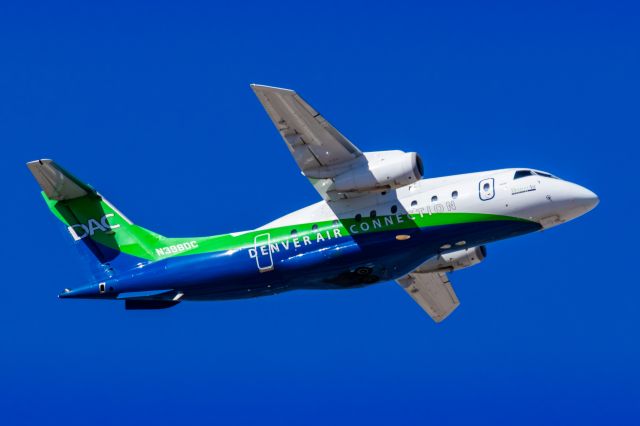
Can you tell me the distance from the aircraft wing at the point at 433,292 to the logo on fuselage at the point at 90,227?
591cm

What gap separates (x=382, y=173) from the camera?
1856 centimetres

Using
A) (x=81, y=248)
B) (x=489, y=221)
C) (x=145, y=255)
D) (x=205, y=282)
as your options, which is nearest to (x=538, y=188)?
(x=489, y=221)

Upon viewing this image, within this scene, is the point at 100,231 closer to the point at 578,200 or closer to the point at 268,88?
the point at 268,88

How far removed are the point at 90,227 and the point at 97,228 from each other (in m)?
0.13

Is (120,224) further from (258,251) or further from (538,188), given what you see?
(538,188)

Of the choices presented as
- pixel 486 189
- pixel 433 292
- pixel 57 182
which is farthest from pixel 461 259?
pixel 57 182

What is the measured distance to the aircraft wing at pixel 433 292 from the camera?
22.1 metres

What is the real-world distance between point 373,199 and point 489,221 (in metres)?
2.07

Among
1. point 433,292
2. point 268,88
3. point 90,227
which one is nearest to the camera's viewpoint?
point 268,88

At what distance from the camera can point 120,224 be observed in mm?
21141

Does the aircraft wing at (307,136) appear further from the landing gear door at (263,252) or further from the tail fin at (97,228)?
the tail fin at (97,228)

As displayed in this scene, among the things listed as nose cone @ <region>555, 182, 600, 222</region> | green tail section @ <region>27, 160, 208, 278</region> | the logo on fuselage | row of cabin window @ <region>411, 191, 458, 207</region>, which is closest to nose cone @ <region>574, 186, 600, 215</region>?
nose cone @ <region>555, 182, 600, 222</region>

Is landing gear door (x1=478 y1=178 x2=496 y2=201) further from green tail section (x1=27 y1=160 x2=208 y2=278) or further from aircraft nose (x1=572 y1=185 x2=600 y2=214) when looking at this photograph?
green tail section (x1=27 y1=160 x2=208 y2=278)

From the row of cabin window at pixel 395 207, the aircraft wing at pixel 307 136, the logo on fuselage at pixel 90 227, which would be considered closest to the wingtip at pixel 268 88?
the aircraft wing at pixel 307 136
